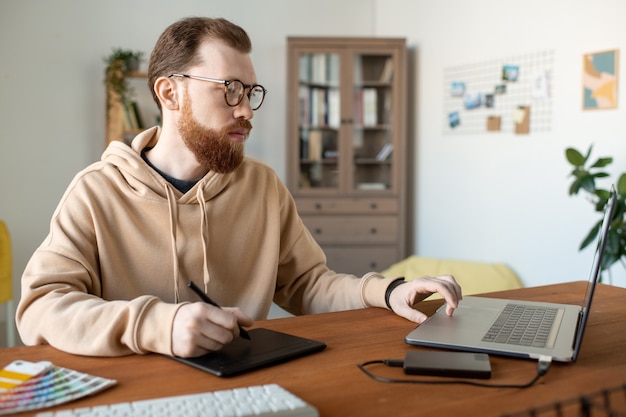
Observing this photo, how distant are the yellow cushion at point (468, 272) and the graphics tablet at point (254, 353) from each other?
253 centimetres

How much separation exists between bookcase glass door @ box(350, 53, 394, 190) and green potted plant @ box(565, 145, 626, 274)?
1.74 m

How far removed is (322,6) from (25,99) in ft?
7.54

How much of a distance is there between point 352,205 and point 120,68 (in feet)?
6.04

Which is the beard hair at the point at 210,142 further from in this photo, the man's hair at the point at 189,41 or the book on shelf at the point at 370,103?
the book on shelf at the point at 370,103

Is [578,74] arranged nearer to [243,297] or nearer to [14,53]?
[243,297]

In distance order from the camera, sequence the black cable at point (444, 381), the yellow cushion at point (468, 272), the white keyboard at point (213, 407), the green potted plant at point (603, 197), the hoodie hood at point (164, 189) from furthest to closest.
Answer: the yellow cushion at point (468, 272)
the green potted plant at point (603, 197)
the hoodie hood at point (164, 189)
the black cable at point (444, 381)
the white keyboard at point (213, 407)

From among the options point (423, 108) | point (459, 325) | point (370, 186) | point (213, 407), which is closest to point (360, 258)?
point (370, 186)

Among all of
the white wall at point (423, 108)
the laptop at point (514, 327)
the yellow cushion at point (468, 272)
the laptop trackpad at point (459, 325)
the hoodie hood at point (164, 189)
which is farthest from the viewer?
the yellow cushion at point (468, 272)

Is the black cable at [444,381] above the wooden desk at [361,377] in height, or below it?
above

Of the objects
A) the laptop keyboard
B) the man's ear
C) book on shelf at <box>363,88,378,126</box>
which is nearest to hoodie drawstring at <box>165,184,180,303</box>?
the man's ear

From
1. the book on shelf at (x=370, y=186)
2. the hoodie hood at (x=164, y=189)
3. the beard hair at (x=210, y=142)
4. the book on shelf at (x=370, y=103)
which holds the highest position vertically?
the book on shelf at (x=370, y=103)

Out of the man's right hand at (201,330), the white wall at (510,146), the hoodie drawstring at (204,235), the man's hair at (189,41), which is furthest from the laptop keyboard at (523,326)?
the white wall at (510,146)

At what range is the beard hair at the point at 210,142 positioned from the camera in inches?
63.0

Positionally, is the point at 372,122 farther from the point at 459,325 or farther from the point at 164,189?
the point at 459,325
